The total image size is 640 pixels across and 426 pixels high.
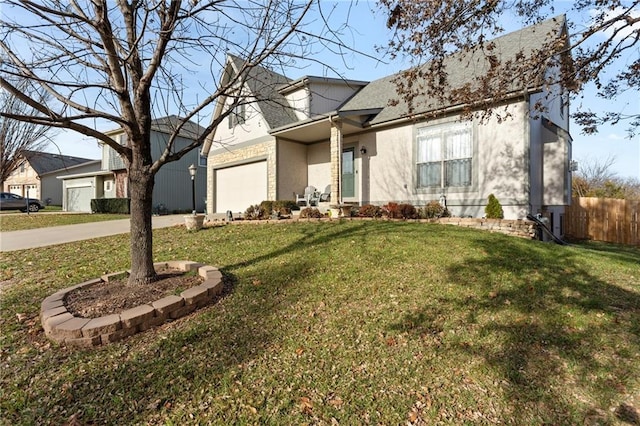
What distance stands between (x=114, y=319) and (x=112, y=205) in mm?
20782

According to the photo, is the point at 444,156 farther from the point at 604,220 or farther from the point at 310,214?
the point at 604,220

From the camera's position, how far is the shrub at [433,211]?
29.6ft

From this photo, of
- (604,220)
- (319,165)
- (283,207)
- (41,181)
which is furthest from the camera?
(41,181)

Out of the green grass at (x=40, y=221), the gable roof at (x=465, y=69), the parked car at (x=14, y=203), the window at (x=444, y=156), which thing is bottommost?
the green grass at (x=40, y=221)

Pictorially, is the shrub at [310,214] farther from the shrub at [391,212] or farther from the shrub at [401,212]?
the shrub at [401,212]

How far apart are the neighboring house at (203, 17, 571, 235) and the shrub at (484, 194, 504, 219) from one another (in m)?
0.30

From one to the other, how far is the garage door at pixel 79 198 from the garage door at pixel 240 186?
16.4 metres

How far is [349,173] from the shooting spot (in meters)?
12.3

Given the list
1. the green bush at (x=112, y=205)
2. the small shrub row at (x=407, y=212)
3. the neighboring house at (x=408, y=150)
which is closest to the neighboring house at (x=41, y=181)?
the green bush at (x=112, y=205)

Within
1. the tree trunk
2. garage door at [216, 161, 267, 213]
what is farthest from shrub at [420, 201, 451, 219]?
the tree trunk

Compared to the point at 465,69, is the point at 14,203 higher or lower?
lower

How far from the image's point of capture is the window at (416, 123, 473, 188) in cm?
927

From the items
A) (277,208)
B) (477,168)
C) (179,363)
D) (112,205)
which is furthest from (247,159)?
(179,363)

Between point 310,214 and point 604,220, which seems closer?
point 310,214
